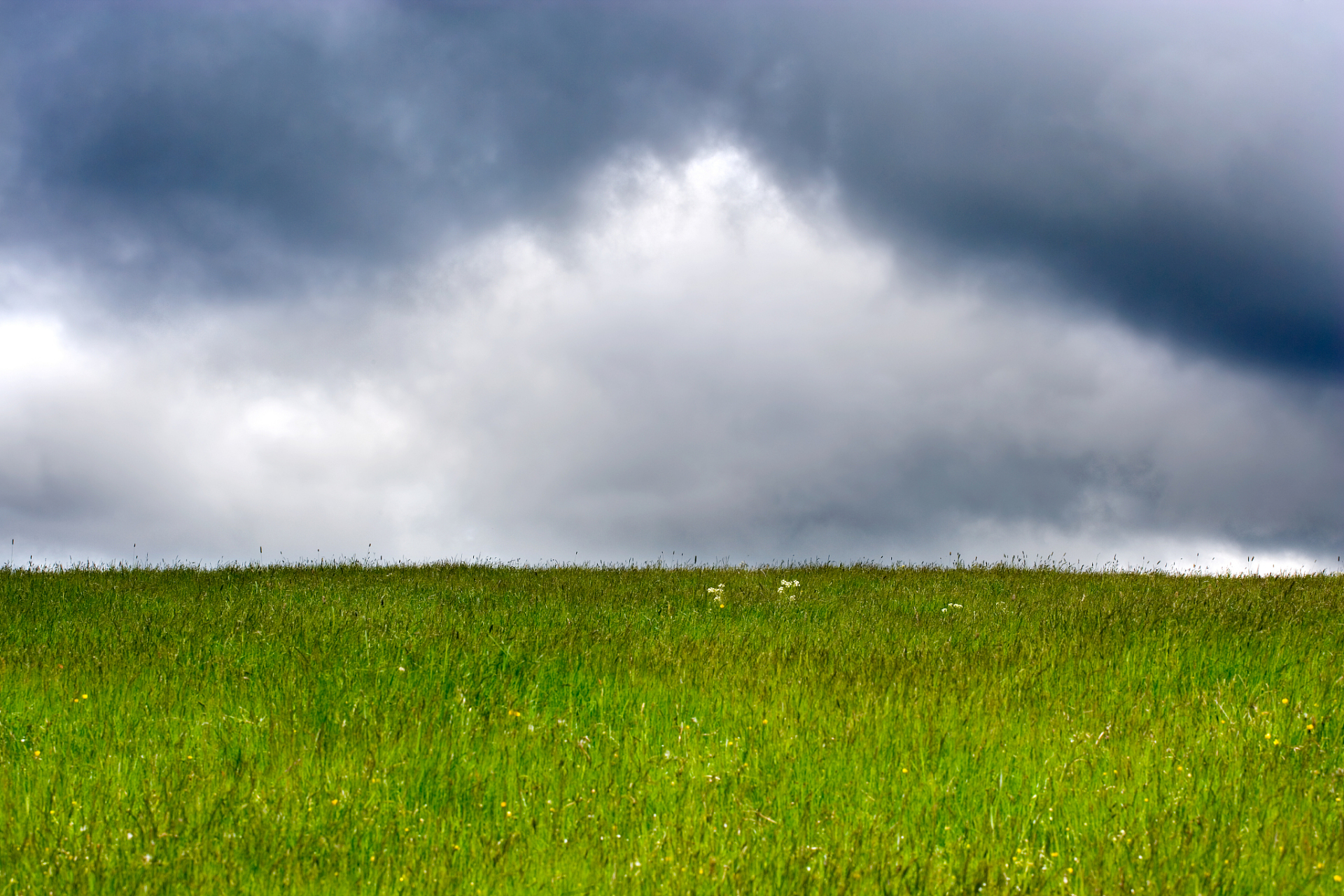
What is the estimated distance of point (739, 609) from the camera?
10.8 metres

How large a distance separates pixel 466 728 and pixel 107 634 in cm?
512

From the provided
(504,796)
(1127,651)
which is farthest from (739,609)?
(504,796)

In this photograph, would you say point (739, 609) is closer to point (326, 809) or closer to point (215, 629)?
point (215, 629)

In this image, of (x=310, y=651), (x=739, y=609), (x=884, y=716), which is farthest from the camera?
(x=739, y=609)

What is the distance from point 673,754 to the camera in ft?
17.0

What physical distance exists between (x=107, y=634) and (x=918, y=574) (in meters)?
11.2

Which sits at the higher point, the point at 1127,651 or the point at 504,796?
the point at 1127,651

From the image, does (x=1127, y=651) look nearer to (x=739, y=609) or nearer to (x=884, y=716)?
(x=884, y=716)

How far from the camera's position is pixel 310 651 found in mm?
7234

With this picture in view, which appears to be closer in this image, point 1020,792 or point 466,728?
point 1020,792

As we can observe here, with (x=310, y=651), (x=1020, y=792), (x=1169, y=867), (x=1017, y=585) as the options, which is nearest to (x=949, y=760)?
(x=1020, y=792)

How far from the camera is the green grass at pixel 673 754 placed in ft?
12.9

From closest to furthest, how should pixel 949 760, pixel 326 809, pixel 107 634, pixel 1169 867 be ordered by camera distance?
pixel 1169 867 → pixel 326 809 → pixel 949 760 → pixel 107 634

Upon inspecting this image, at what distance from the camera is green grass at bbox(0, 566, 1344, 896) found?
12.9ft
